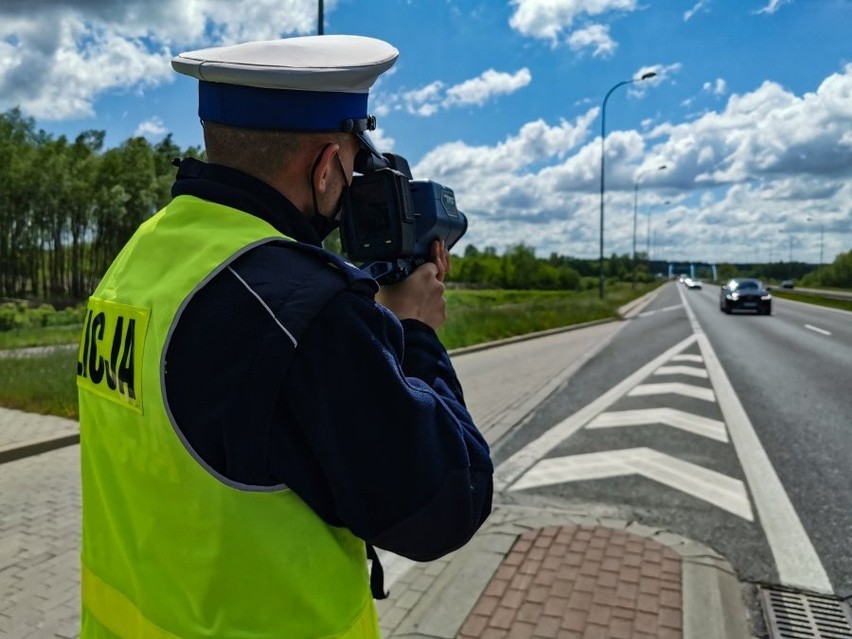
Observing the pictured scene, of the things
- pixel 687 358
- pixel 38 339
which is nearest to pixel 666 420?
pixel 687 358

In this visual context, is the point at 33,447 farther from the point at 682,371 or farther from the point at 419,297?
the point at 682,371

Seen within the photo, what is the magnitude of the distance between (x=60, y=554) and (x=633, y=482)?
161 inches

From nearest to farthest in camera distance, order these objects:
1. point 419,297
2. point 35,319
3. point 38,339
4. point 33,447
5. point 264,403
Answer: point 264,403 → point 419,297 → point 33,447 → point 38,339 → point 35,319

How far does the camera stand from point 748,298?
29.8m

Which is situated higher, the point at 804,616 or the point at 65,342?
the point at 804,616

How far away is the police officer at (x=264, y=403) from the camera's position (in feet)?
3.73

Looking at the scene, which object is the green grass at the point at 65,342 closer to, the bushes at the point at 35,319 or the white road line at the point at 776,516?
the white road line at the point at 776,516

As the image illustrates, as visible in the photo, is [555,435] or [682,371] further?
[682,371]

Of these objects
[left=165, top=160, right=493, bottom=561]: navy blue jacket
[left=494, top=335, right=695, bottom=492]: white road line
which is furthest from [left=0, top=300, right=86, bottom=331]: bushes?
[left=165, top=160, right=493, bottom=561]: navy blue jacket

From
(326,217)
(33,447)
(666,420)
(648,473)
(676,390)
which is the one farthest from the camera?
(676,390)

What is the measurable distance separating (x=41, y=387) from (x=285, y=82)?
942 centimetres

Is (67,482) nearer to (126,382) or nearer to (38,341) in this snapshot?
(126,382)

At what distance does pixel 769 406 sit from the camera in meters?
9.15

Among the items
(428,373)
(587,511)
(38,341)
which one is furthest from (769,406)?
(38,341)
